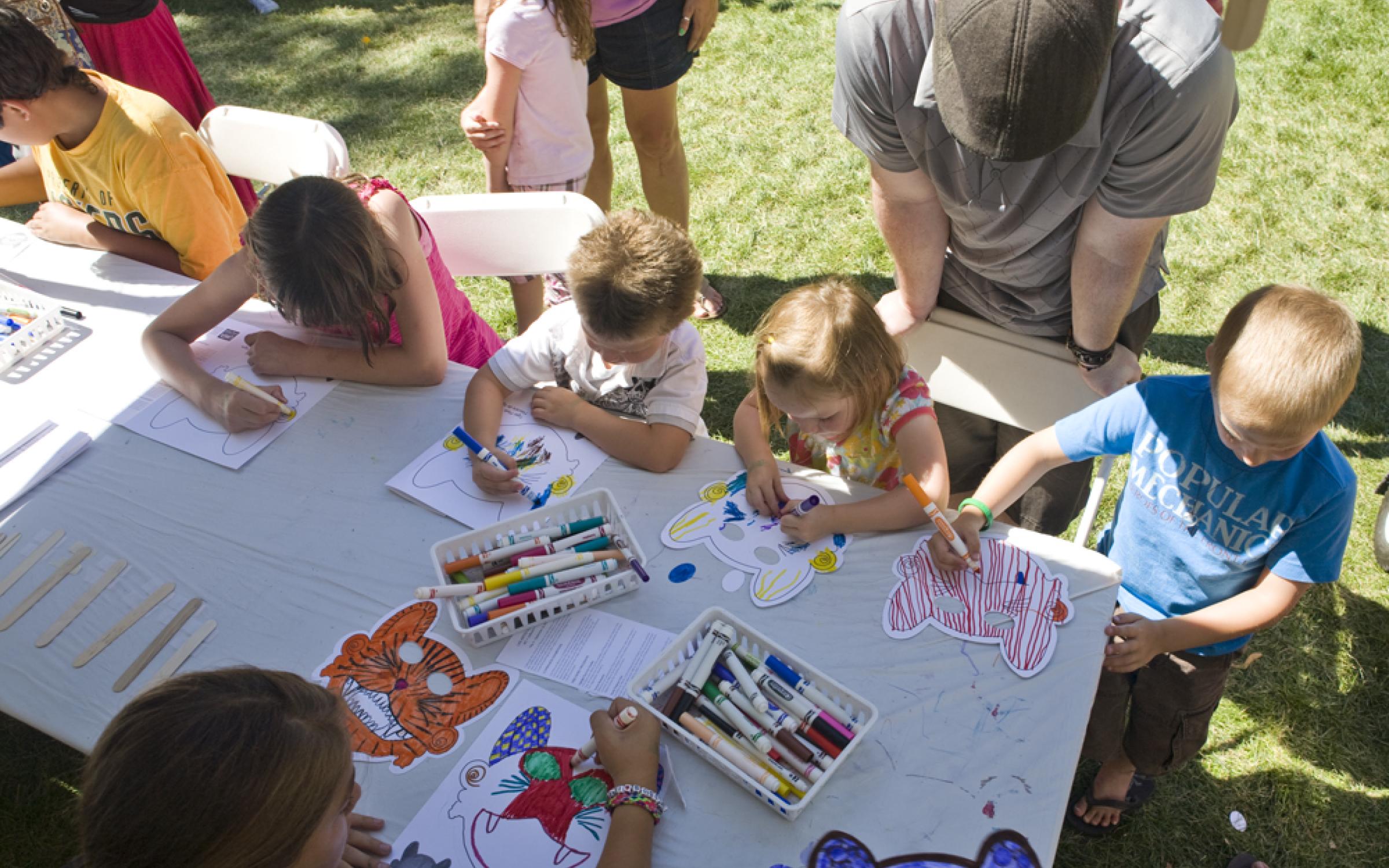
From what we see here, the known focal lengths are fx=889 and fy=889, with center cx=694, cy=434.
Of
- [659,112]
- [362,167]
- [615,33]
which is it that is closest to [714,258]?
[659,112]

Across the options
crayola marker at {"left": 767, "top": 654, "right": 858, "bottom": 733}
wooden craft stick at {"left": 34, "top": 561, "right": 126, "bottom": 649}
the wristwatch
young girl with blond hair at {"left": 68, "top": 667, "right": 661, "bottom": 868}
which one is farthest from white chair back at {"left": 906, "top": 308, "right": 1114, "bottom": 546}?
wooden craft stick at {"left": 34, "top": 561, "right": 126, "bottom": 649}

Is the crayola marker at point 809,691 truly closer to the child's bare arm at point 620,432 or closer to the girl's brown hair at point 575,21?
the child's bare arm at point 620,432

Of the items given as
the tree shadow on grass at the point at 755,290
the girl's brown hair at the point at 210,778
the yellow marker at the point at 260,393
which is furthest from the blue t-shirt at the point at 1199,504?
the tree shadow on grass at the point at 755,290

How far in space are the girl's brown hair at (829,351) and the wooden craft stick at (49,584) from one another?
123 cm

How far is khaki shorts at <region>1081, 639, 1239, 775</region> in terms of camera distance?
1632 mm

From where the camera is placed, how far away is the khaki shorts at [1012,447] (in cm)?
190

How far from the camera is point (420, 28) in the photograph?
520 centimetres

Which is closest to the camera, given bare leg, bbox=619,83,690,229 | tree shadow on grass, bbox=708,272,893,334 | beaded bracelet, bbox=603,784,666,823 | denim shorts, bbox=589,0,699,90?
beaded bracelet, bbox=603,784,666,823

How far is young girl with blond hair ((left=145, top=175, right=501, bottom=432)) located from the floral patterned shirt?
31.4 inches

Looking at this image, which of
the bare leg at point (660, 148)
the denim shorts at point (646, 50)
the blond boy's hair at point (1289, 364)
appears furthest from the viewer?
the bare leg at point (660, 148)

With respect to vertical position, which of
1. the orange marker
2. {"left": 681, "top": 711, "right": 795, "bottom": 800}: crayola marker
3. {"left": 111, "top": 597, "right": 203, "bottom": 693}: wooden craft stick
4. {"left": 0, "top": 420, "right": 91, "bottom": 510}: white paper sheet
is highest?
the orange marker

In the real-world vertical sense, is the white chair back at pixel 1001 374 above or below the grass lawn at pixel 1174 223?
above

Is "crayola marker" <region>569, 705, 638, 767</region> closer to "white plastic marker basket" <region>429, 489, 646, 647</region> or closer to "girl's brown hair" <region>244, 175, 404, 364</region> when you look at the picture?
"white plastic marker basket" <region>429, 489, 646, 647</region>

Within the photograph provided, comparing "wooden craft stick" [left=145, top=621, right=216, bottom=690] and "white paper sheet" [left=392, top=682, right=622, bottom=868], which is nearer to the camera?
"white paper sheet" [left=392, top=682, right=622, bottom=868]
